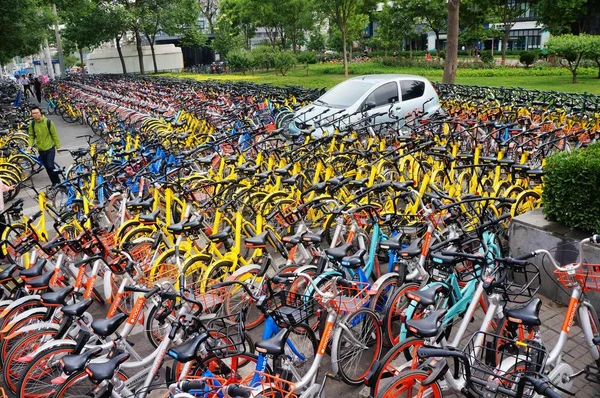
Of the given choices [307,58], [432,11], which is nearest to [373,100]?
[432,11]

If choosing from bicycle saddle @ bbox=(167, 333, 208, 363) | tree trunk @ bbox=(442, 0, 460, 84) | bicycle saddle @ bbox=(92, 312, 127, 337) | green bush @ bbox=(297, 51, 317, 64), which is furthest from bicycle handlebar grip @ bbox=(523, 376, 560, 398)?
green bush @ bbox=(297, 51, 317, 64)

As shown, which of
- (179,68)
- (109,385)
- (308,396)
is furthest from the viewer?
(179,68)

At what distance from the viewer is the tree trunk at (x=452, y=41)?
15062 millimetres

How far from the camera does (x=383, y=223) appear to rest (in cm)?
456

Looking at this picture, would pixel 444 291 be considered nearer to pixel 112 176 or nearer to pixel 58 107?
pixel 112 176

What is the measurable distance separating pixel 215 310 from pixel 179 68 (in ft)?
133

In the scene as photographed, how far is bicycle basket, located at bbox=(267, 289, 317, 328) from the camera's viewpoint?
10.2 ft

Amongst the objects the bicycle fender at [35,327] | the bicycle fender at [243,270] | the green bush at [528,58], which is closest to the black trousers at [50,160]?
the bicycle fender at [35,327]

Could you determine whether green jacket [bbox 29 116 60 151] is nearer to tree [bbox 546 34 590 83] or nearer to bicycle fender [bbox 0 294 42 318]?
bicycle fender [bbox 0 294 42 318]

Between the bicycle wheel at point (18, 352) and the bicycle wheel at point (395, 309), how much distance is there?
251 centimetres

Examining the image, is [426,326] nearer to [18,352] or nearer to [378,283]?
[378,283]

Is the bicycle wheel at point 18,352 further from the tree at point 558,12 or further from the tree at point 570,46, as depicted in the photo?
the tree at point 558,12

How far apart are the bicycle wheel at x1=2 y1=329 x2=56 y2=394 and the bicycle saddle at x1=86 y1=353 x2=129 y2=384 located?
120 centimetres

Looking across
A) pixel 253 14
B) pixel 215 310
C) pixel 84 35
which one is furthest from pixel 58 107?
pixel 253 14
